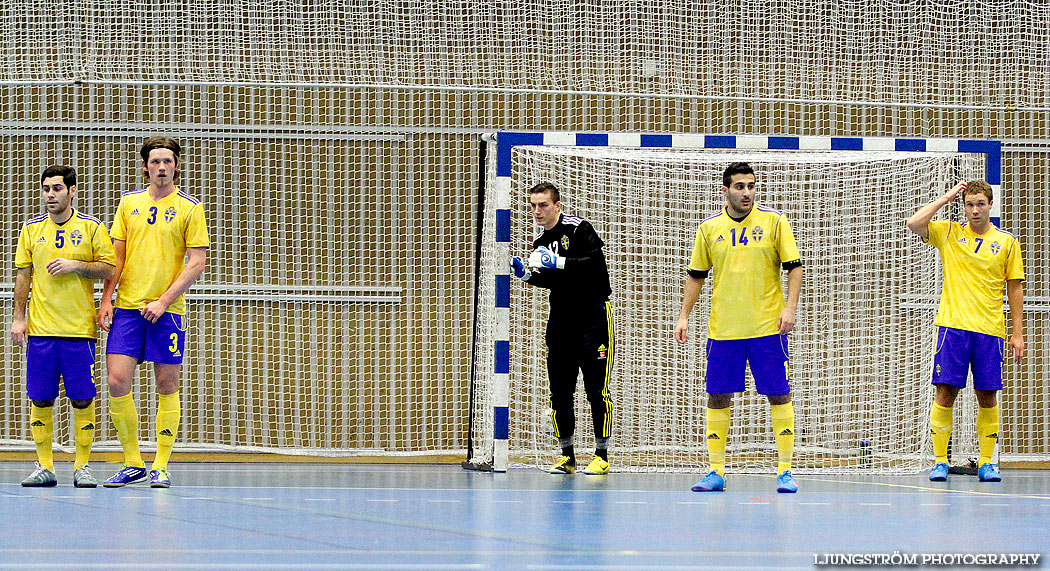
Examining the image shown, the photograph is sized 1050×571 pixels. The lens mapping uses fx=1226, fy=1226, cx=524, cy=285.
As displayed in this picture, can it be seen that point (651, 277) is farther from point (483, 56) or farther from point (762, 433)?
point (483, 56)

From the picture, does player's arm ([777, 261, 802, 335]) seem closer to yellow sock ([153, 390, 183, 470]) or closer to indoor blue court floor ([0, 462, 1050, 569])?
indoor blue court floor ([0, 462, 1050, 569])

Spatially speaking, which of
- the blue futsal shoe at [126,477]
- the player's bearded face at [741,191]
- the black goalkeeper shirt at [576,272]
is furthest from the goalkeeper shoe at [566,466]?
the blue futsal shoe at [126,477]

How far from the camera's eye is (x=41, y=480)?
6.32 m

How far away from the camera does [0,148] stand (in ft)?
32.0

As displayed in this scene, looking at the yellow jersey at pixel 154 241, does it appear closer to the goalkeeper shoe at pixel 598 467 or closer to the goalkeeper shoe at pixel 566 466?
the goalkeeper shoe at pixel 566 466

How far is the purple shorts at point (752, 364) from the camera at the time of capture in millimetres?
6309

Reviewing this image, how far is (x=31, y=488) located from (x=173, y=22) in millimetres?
4330

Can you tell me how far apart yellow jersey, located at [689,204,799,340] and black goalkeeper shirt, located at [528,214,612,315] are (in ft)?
3.22

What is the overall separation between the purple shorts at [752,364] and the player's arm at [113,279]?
10.1 ft

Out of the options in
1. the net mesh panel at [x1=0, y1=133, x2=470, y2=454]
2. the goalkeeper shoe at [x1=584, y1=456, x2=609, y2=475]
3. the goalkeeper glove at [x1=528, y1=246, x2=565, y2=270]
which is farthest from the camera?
the net mesh panel at [x1=0, y1=133, x2=470, y2=454]

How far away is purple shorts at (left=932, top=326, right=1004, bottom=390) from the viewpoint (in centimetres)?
708

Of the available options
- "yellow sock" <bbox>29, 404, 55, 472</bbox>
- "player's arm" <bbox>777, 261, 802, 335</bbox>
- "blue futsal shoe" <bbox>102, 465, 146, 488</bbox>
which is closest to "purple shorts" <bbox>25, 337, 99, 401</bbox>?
"yellow sock" <bbox>29, 404, 55, 472</bbox>

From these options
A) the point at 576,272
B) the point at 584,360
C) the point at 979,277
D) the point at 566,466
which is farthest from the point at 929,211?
the point at 566,466

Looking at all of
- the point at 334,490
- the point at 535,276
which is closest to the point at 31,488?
the point at 334,490
